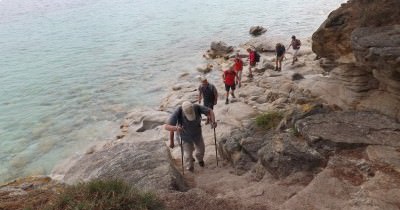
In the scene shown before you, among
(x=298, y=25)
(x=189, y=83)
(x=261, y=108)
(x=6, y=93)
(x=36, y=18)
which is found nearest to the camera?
(x=261, y=108)

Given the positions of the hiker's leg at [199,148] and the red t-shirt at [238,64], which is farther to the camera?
the red t-shirt at [238,64]

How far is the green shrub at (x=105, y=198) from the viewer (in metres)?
7.02

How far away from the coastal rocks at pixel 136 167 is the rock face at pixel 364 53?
6.39 m

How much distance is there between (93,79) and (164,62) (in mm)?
5872

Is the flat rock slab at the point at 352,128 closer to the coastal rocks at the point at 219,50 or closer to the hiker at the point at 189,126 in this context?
the hiker at the point at 189,126

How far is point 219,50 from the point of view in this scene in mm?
32281

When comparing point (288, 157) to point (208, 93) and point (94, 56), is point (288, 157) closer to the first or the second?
point (208, 93)

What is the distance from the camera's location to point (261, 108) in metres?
18.4

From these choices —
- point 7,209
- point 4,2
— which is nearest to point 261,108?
point 7,209

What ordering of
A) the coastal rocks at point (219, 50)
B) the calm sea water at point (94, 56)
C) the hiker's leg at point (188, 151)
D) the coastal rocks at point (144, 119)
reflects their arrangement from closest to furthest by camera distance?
the hiker's leg at point (188, 151)
the coastal rocks at point (144, 119)
the calm sea water at point (94, 56)
the coastal rocks at point (219, 50)

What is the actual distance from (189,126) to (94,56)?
25.3 m

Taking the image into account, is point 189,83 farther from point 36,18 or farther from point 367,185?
point 36,18

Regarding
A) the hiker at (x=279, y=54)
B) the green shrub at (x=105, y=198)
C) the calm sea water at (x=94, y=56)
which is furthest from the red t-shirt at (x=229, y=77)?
the green shrub at (x=105, y=198)

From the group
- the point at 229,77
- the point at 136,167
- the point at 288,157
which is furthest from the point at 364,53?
the point at 229,77
